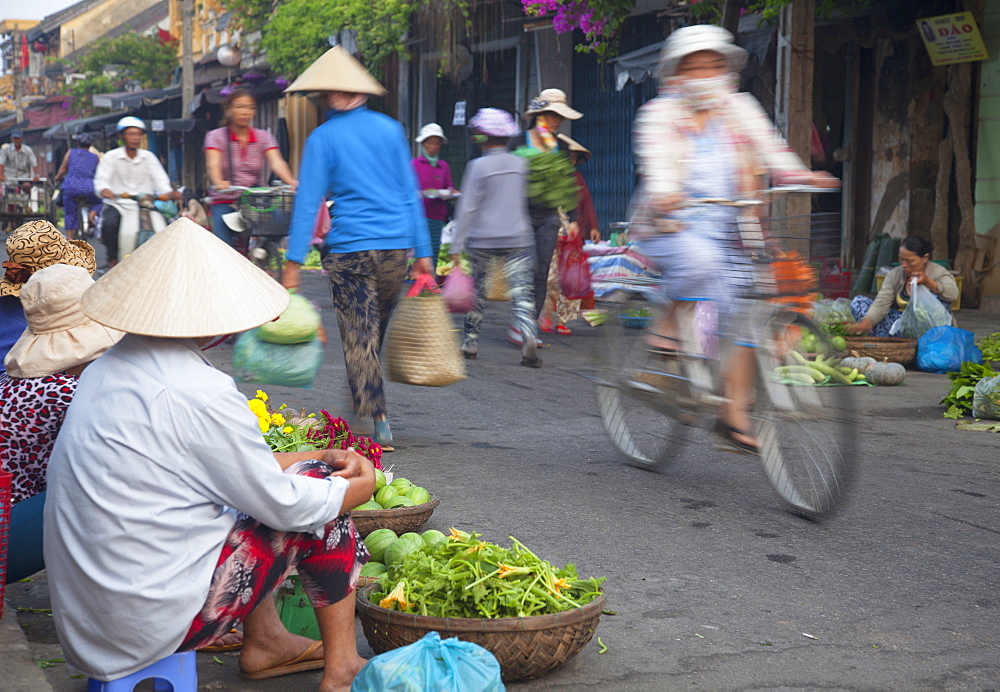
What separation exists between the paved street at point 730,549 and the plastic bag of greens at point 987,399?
194 mm

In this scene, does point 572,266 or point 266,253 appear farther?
point 572,266

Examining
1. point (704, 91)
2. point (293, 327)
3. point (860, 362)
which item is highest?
point (704, 91)

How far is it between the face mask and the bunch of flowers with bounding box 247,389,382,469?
2050 millimetres

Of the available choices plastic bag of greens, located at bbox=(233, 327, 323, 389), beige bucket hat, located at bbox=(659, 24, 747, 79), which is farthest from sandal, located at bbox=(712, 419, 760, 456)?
plastic bag of greens, located at bbox=(233, 327, 323, 389)

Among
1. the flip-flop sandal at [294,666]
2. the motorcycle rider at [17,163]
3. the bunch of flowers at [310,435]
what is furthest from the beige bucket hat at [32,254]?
the motorcycle rider at [17,163]

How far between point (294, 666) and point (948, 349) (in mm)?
7089

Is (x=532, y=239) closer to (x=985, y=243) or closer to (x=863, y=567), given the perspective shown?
(x=863, y=567)

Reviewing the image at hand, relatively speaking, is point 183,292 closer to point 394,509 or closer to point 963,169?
point 394,509

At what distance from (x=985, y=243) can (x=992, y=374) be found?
5.54 meters

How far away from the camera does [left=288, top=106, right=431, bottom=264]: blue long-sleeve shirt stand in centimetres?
582

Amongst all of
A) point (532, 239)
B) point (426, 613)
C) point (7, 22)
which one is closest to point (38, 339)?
point (426, 613)

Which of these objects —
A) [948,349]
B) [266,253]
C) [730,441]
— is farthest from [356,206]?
[948,349]

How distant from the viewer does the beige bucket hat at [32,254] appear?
4.17 metres

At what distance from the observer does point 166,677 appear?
8.82 feet
